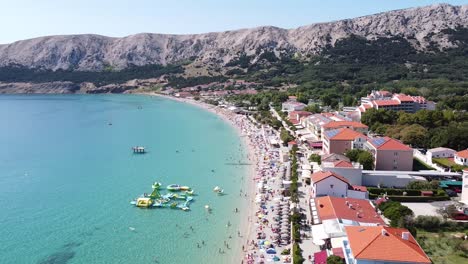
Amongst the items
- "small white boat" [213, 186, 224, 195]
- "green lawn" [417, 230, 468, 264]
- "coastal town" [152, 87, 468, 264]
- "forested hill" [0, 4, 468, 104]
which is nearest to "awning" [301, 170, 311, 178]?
"coastal town" [152, 87, 468, 264]

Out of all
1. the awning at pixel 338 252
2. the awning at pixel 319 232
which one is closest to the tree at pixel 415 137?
the awning at pixel 319 232

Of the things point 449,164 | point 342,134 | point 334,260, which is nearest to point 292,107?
point 342,134

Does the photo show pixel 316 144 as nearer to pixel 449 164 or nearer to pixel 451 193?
pixel 449 164

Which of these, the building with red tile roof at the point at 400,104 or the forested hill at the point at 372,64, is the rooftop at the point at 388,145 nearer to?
the building with red tile roof at the point at 400,104

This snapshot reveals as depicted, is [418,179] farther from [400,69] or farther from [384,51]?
[384,51]

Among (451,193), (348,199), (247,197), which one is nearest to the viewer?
(348,199)

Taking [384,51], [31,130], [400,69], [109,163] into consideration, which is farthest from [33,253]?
[384,51]
